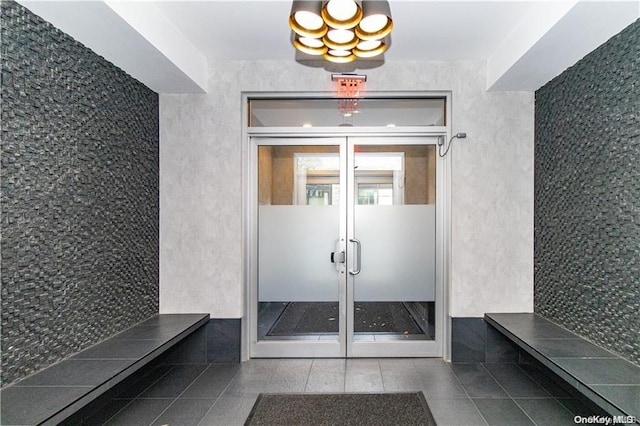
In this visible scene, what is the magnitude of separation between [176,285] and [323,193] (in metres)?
1.68

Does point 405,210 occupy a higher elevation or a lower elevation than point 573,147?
lower

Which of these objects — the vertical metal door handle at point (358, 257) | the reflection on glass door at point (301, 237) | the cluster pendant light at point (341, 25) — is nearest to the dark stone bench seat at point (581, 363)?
the vertical metal door handle at point (358, 257)

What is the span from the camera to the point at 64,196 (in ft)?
7.47

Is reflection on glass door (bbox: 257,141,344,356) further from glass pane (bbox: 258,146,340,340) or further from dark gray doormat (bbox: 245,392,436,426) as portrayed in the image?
dark gray doormat (bbox: 245,392,436,426)

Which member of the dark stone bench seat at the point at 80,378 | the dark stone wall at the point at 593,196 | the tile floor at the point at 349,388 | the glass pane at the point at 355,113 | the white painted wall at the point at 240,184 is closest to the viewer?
the dark stone bench seat at the point at 80,378

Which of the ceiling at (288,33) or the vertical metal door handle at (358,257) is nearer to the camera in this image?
the ceiling at (288,33)

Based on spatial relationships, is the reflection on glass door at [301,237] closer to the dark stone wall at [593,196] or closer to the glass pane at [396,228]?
the glass pane at [396,228]

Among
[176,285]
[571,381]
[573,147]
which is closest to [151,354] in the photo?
[176,285]

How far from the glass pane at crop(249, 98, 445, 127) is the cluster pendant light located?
829 millimetres

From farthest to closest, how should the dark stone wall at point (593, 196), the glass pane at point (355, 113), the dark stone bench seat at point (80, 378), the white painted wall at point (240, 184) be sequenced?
the glass pane at point (355, 113), the white painted wall at point (240, 184), the dark stone wall at point (593, 196), the dark stone bench seat at point (80, 378)

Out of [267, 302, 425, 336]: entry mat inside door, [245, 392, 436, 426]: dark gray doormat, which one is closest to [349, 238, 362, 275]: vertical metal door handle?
[267, 302, 425, 336]: entry mat inside door

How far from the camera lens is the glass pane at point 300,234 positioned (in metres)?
3.53

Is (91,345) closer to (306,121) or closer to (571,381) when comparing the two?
(306,121)

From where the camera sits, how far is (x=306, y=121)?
139 inches
